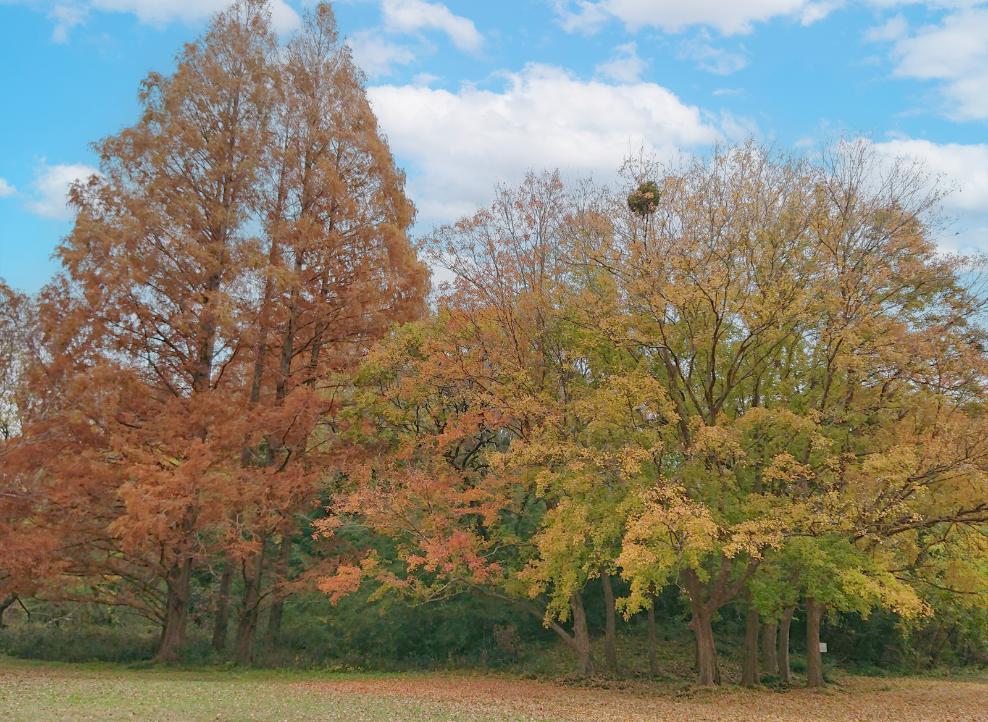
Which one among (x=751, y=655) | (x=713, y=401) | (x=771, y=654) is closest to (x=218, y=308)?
(x=713, y=401)

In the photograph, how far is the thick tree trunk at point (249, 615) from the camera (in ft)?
68.1

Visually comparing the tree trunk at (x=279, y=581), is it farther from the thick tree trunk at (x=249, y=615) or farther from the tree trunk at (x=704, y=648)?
the tree trunk at (x=704, y=648)

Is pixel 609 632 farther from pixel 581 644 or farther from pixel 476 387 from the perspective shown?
pixel 476 387

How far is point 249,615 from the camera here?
21016mm

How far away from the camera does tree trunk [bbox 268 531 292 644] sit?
21391mm

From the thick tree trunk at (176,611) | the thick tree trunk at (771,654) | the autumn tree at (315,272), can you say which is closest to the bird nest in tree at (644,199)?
the autumn tree at (315,272)

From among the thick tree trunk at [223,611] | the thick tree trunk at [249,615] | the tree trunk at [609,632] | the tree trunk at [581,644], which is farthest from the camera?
the thick tree trunk at [223,611]

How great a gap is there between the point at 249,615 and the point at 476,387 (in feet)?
30.4

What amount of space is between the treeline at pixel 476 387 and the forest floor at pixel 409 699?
1.85m

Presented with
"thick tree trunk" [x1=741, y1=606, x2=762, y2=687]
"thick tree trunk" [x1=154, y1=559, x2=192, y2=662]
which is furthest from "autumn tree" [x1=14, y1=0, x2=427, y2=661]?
"thick tree trunk" [x1=741, y1=606, x2=762, y2=687]

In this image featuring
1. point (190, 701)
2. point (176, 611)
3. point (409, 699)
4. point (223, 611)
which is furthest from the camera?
point (223, 611)

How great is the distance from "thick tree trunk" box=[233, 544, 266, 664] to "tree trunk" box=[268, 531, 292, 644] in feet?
1.83

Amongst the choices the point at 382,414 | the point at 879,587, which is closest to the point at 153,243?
the point at 382,414

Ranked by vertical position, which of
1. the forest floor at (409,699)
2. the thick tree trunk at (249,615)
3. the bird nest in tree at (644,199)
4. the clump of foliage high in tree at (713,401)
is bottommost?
the forest floor at (409,699)
